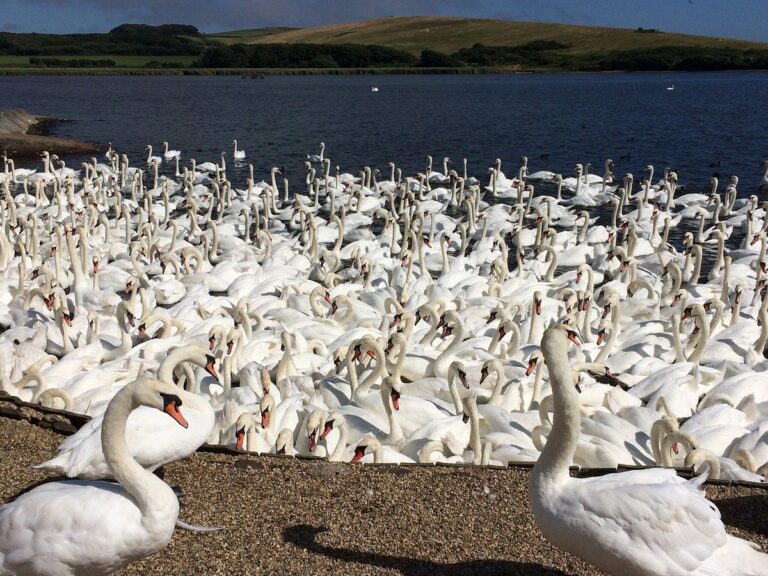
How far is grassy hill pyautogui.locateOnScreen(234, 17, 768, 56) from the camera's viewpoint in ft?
401

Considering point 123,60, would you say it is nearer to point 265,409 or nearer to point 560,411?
point 265,409

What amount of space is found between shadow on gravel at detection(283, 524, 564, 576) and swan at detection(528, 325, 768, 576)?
2.54ft

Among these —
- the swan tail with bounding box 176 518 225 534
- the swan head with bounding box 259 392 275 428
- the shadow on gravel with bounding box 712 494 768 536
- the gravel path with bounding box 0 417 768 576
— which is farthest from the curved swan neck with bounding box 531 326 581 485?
the swan head with bounding box 259 392 275 428

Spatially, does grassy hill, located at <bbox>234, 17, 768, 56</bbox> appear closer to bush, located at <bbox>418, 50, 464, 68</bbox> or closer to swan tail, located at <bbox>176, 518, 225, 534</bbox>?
bush, located at <bbox>418, 50, 464, 68</bbox>

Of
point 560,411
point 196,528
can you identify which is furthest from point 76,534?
point 560,411

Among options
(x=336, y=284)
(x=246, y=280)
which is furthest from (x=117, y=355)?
(x=336, y=284)

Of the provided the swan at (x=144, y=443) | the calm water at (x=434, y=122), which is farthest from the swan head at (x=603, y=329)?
the calm water at (x=434, y=122)

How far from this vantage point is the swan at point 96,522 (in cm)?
462

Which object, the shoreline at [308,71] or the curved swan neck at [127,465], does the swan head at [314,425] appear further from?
the shoreline at [308,71]

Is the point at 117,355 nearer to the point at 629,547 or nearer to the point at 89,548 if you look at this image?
the point at 89,548

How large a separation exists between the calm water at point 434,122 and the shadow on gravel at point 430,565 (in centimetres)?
2533

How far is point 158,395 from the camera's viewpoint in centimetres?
476

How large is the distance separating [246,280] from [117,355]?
3.78m

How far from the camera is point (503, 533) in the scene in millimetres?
5945
